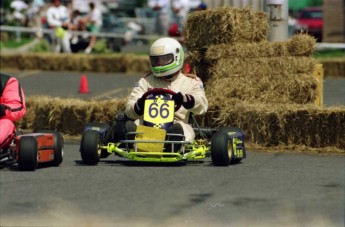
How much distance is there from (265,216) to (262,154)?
4263 millimetres

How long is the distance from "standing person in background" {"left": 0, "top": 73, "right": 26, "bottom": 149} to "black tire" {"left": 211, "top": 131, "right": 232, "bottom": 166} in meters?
1.91

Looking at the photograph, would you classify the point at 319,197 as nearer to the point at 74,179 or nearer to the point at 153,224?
the point at 153,224

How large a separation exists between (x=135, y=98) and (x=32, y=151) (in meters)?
1.55

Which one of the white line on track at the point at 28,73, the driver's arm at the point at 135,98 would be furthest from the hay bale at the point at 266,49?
the white line on track at the point at 28,73

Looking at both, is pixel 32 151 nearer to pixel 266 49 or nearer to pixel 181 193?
pixel 181 193

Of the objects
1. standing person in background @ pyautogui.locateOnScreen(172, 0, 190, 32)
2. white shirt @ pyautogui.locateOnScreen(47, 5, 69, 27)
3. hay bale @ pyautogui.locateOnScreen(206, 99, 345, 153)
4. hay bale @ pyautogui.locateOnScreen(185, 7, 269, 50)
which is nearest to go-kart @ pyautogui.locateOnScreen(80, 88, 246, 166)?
hay bale @ pyautogui.locateOnScreen(206, 99, 345, 153)

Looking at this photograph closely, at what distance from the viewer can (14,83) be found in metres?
11.1

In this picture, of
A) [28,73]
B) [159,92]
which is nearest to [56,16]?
[28,73]

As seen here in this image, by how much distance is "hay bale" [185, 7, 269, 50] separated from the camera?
13.9 m

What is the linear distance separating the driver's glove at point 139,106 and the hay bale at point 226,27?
2921 millimetres

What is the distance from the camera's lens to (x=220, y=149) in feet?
35.2

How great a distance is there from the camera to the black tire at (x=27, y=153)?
10336 millimetres

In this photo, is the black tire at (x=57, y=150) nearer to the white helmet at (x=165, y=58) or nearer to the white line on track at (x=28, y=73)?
the white helmet at (x=165, y=58)

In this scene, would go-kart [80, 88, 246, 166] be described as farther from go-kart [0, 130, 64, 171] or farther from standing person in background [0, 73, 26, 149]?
standing person in background [0, 73, 26, 149]
